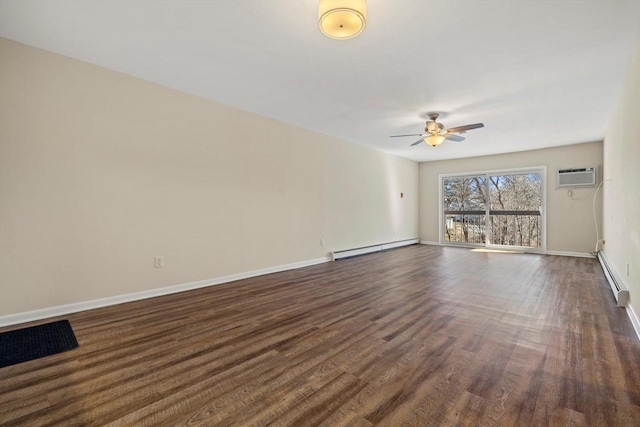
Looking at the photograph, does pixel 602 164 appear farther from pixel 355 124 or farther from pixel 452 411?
pixel 452 411

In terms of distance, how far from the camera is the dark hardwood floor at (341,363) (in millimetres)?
1502

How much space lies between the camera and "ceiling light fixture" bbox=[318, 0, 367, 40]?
6.31 ft

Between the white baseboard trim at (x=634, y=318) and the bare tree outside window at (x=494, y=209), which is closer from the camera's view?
the white baseboard trim at (x=634, y=318)

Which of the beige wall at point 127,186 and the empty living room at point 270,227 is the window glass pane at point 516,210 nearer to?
the empty living room at point 270,227

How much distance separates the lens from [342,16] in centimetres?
195

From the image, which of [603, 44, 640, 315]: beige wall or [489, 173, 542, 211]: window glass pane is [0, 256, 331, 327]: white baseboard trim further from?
[489, 173, 542, 211]: window glass pane

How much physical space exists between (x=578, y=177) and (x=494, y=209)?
70.6 inches

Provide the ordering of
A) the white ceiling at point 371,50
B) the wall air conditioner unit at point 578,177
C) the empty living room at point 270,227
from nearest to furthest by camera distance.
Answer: the empty living room at point 270,227
the white ceiling at point 371,50
the wall air conditioner unit at point 578,177

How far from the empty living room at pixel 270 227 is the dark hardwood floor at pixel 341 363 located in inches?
0.7

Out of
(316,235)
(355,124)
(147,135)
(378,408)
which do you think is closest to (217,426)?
(378,408)

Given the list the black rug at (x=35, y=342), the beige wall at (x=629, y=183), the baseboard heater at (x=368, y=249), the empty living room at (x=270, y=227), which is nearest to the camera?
the empty living room at (x=270, y=227)

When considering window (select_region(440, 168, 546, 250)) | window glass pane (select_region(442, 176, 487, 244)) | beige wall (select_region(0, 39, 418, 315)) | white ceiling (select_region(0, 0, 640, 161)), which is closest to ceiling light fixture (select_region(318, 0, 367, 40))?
white ceiling (select_region(0, 0, 640, 161))

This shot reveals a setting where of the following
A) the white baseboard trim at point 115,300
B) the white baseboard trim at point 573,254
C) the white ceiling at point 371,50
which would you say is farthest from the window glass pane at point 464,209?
the white baseboard trim at point 115,300

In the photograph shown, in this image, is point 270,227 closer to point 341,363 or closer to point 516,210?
point 341,363
